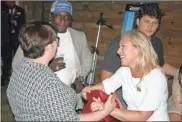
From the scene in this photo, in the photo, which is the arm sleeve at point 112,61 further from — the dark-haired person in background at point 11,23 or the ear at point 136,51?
the dark-haired person in background at point 11,23

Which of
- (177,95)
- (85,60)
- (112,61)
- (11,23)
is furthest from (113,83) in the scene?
(11,23)

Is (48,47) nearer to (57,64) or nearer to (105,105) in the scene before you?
(105,105)

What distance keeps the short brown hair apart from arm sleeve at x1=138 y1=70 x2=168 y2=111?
24.9 inches

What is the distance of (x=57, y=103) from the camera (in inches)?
55.8

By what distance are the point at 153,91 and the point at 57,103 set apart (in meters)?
0.60

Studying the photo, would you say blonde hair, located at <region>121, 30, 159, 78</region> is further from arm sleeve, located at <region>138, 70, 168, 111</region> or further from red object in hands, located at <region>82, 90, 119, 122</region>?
red object in hands, located at <region>82, 90, 119, 122</region>

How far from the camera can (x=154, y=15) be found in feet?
7.65

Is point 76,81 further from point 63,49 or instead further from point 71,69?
point 63,49

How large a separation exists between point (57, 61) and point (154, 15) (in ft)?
2.94

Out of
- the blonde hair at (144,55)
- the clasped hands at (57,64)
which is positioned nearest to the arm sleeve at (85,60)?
the clasped hands at (57,64)

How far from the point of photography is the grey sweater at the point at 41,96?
1.41 meters

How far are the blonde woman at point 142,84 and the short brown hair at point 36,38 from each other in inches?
18.3

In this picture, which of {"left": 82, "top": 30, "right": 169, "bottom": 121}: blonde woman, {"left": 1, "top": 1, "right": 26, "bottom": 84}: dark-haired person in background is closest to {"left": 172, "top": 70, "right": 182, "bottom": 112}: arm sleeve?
{"left": 82, "top": 30, "right": 169, "bottom": 121}: blonde woman

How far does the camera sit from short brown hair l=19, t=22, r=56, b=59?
4.87 ft
